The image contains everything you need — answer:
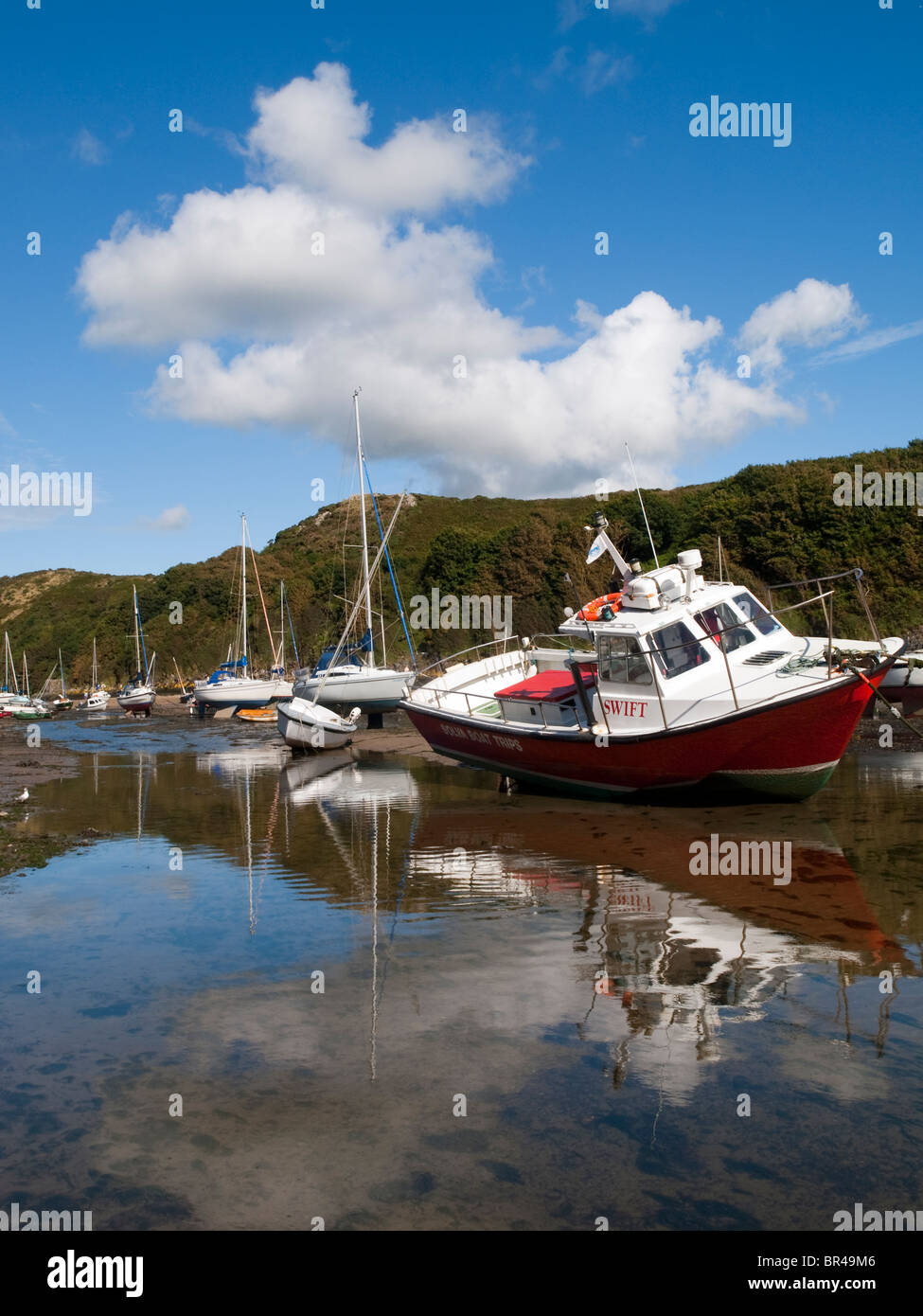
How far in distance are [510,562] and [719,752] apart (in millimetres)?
46729

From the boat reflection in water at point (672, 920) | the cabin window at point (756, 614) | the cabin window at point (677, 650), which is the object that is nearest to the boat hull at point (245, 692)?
the cabin window at point (756, 614)

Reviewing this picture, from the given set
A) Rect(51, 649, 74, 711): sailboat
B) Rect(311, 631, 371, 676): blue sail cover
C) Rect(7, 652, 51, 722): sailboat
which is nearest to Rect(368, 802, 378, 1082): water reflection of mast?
Rect(311, 631, 371, 676): blue sail cover

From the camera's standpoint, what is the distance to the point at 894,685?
27375 millimetres

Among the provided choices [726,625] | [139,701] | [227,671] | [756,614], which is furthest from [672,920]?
[227,671]

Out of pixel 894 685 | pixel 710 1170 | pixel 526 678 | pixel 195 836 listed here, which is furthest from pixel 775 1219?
pixel 894 685

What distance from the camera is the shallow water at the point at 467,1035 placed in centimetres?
551

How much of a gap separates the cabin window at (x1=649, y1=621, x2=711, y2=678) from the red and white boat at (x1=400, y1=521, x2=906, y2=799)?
0.08 feet

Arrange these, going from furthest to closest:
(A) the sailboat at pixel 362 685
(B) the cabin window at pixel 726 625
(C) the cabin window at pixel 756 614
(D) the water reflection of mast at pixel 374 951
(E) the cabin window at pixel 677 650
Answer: (A) the sailboat at pixel 362 685 < (C) the cabin window at pixel 756 614 < (B) the cabin window at pixel 726 625 < (E) the cabin window at pixel 677 650 < (D) the water reflection of mast at pixel 374 951

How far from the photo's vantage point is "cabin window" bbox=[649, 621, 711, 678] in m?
17.6

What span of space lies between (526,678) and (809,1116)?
1790 centimetres

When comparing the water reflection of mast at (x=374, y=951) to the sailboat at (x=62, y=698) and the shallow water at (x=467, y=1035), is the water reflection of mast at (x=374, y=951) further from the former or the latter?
the sailboat at (x=62, y=698)

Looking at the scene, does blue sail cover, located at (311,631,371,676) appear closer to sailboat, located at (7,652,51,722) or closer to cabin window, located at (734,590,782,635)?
cabin window, located at (734,590,782,635)

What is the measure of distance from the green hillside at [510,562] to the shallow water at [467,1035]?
89.3ft
